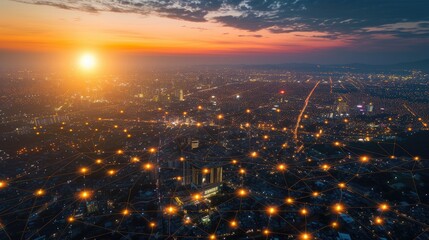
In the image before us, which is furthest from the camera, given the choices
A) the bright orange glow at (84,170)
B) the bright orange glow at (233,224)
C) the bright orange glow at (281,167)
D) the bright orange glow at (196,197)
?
the bright orange glow at (281,167)

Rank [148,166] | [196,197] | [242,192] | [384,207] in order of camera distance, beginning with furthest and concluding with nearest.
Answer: [148,166], [242,192], [196,197], [384,207]

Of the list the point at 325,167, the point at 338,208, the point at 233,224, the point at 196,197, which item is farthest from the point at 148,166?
the point at 325,167

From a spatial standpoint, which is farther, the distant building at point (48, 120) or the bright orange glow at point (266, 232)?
the distant building at point (48, 120)

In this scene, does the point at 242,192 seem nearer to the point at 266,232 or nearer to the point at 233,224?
the point at 233,224

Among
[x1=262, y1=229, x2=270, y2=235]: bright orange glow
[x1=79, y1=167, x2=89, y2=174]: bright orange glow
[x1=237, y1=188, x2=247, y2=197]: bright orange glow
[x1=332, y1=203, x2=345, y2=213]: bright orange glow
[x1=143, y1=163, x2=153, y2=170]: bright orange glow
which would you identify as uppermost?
[x1=332, y1=203, x2=345, y2=213]: bright orange glow

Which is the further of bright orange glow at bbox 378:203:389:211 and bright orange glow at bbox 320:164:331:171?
bright orange glow at bbox 320:164:331:171

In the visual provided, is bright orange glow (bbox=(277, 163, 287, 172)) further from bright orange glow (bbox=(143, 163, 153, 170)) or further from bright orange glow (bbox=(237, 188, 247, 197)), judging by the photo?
bright orange glow (bbox=(143, 163, 153, 170))

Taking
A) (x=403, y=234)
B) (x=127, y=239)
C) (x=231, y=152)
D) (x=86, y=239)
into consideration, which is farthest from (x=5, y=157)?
(x=403, y=234)

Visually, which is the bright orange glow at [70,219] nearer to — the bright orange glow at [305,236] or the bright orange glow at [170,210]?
the bright orange glow at [170,210]

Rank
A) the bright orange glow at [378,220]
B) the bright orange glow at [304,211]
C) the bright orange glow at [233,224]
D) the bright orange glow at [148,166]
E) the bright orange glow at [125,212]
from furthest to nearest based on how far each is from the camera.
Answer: the bright orange glow at [148,166], the bright orange glow at [125,212], the bright orange glow at [304,211], the bright orange glow at [378,220], the bright orange glow at [233,224]

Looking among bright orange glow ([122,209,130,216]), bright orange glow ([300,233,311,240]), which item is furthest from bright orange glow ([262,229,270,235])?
bright orange glow ([122,209,130,216])

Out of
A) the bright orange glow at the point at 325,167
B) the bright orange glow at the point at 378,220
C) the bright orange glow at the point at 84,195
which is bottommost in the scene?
the bright orange glow at the point at 84,195

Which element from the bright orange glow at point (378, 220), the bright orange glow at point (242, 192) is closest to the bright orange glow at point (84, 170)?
the bright orange glow at point (242, 192)
